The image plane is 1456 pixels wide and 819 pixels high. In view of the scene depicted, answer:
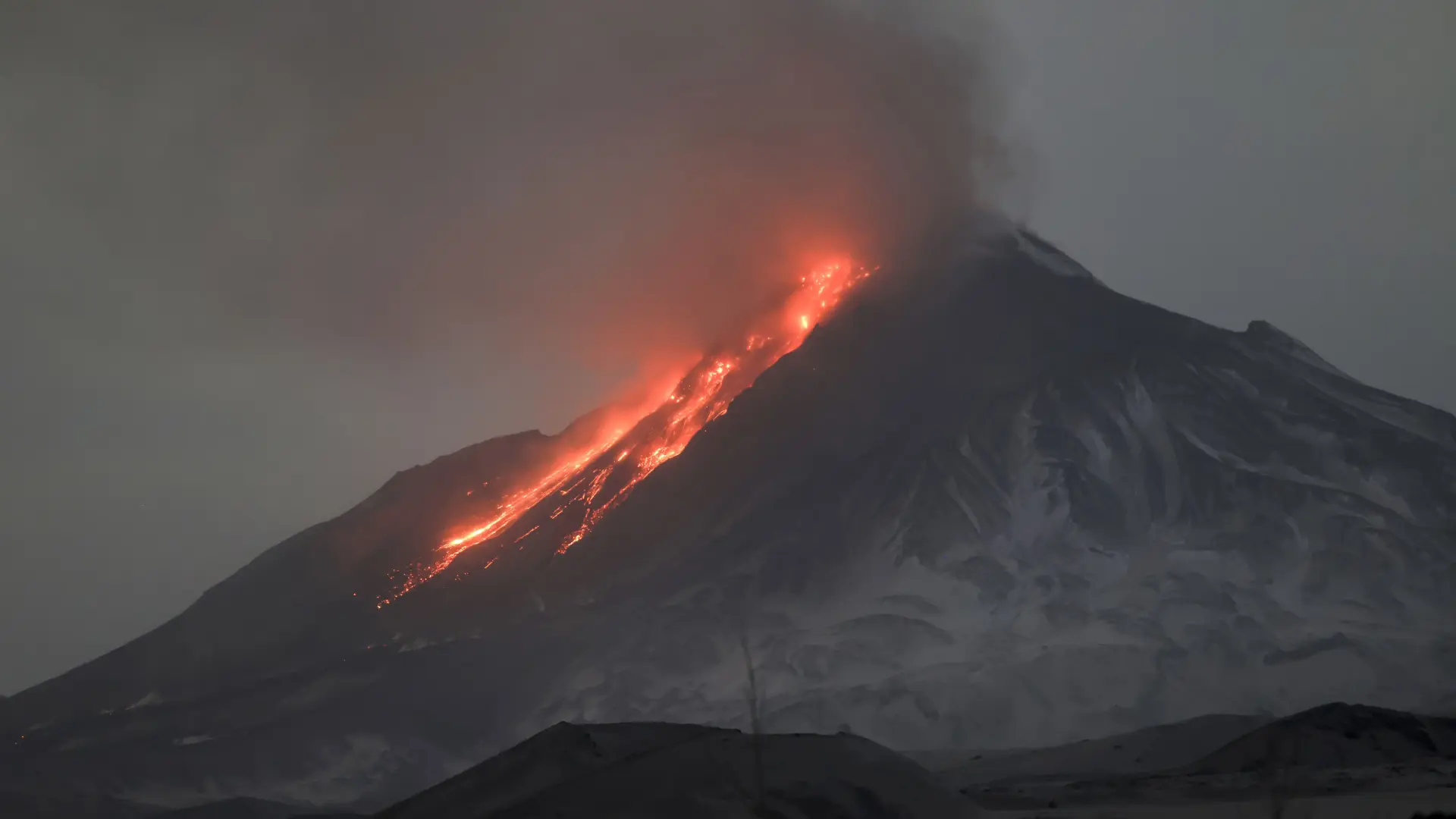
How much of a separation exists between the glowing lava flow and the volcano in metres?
0.33

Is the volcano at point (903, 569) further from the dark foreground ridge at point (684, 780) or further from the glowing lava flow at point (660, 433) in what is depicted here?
the dark foreground ridge at point (684, 780)

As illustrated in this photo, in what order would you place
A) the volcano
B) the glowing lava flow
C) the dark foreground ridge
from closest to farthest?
the dark foreground ridge → the volcano → the glowing lava flow

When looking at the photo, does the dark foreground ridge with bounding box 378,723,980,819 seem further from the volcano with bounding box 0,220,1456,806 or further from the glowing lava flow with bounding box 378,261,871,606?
the glowing lava flow with bounding box 378,261,871,606

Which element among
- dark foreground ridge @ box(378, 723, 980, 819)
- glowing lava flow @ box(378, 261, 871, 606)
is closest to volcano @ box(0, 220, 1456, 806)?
glowing lava flow @ box(378, 261, 871, 606)

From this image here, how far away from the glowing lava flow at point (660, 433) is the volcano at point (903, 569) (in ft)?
1.09

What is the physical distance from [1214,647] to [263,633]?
3199 inches

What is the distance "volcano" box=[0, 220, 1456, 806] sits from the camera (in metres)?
89.6

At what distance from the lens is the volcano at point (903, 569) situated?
8956 cm

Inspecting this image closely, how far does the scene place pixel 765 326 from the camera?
122312 mm

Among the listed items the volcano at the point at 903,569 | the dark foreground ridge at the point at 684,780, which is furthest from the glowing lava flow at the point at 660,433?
the dark foreground ridge at the point at 684,780

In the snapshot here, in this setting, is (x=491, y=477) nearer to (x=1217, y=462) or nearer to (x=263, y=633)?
(x=263, y=633)

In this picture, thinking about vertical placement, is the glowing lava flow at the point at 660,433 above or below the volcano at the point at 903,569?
above

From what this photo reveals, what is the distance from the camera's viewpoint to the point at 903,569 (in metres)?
98.9

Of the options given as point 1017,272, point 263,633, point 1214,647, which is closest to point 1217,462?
point 1214,647
